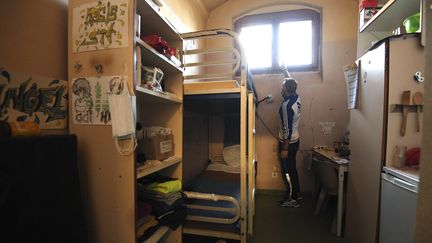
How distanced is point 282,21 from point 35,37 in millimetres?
3010

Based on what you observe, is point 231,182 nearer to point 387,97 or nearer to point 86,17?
point 387,97

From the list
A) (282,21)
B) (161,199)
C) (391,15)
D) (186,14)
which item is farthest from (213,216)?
(282,21)

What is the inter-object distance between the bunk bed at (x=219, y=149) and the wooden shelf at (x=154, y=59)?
22 centimetres

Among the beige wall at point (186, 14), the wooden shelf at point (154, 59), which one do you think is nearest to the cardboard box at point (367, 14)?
the wooden shelf at point (154, 59)

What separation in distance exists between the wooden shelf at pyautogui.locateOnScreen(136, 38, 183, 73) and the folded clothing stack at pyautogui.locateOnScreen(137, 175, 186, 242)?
684mm

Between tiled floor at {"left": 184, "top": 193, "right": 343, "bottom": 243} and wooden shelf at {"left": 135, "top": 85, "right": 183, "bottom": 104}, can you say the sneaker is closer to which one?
tiled floor at {"left": 184, "top": 193, "right": 343, "bottom": 243}

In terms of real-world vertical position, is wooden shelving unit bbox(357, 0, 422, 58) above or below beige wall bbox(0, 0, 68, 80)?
above

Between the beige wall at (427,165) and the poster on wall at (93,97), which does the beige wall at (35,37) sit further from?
the beige wall at (427,165)

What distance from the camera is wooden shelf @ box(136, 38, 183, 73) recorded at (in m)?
0.89

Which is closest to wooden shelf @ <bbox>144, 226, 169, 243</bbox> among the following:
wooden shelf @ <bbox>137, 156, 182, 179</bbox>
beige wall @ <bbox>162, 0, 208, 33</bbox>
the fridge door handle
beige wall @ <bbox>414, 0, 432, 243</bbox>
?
wooden shelf @ <bbox>137, 156, 182, 179</bbox>

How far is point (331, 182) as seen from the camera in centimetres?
198

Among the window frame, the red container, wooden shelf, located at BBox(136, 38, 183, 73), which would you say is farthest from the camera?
the window frame

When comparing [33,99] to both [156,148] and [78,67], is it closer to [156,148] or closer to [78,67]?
[78,67]

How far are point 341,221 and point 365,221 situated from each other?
63cm
